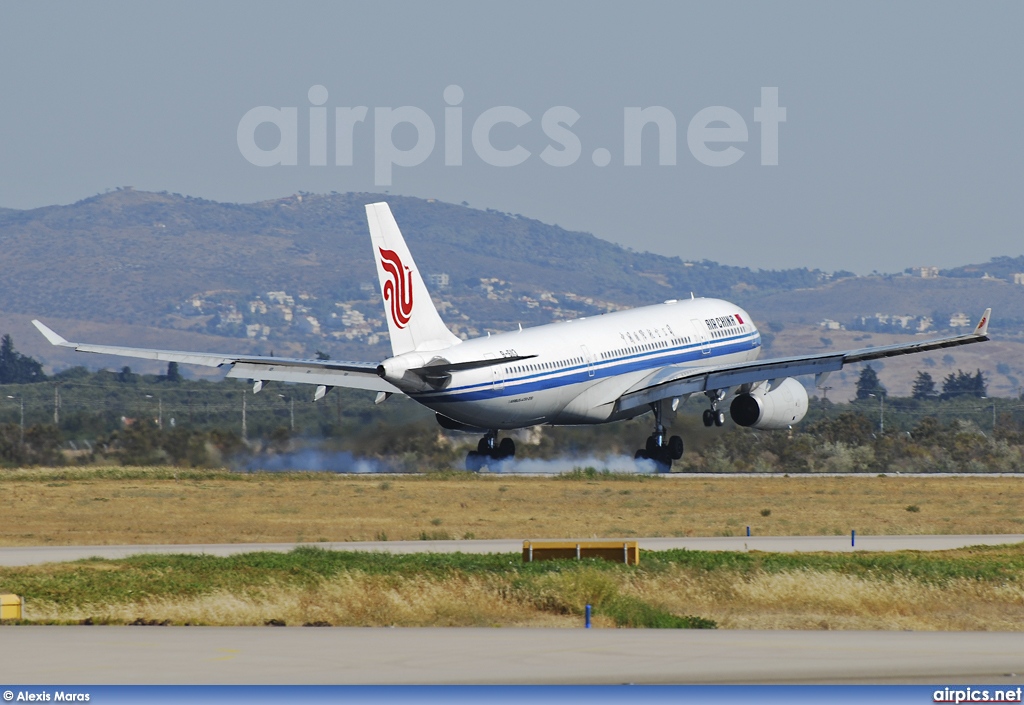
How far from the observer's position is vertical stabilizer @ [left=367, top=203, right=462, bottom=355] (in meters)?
53.0

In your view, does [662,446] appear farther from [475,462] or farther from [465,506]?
[465,506]

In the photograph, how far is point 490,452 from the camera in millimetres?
62844

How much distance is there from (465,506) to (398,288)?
29.0 ft

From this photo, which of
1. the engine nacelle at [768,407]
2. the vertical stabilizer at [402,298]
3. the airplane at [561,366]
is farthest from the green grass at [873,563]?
the engine nacelle at [768,407]

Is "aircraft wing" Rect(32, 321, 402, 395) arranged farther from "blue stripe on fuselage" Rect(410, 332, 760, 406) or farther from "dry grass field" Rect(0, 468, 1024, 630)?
"dry grass field" Rect(0, 468, 1024, 630)

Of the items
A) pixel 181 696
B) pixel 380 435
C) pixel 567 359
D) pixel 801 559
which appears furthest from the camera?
pixel 380 435

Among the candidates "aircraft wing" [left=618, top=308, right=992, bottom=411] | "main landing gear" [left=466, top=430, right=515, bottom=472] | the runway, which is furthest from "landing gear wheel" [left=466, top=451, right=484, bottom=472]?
the runway

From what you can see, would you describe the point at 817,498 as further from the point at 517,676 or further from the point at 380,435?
the point at 517,676

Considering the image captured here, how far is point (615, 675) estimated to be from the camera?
1938cm

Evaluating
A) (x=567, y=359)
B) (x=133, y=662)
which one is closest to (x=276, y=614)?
(x=133, y=662)

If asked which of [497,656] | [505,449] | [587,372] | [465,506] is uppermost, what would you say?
[587,372]

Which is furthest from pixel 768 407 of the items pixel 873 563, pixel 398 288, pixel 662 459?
pixel 873 563

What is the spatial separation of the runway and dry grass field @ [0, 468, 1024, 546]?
7.62ft

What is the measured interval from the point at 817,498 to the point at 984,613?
30591 millimetres
